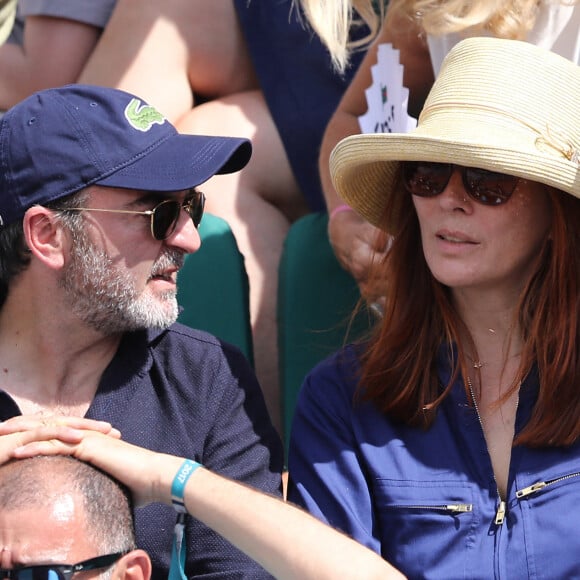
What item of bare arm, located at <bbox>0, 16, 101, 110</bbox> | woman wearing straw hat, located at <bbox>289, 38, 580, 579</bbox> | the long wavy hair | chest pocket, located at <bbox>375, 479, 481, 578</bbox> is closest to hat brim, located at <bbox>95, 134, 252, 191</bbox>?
woman wearing straw hat, located at <bbox>289, 38, 580, 579</bbox>

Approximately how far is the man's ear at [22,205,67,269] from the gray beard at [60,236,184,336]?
0.03 metres

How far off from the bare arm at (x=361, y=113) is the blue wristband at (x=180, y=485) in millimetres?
952

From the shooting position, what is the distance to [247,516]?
197 cm

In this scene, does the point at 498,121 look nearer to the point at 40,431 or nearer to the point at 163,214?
the point at 163,214

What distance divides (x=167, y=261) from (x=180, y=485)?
64 centimetres

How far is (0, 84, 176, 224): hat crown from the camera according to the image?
7.90 feet

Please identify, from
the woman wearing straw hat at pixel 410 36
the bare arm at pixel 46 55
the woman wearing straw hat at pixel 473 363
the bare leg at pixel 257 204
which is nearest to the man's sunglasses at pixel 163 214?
the woman wearing straw hat at pixel 473 363

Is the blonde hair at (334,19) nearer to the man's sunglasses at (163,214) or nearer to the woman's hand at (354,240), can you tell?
the woman's hand at (354,240)

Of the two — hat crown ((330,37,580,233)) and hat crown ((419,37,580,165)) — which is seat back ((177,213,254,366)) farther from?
hat crown ((419,37,580,165))

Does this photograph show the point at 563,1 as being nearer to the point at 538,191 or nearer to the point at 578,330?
the point at 538,191

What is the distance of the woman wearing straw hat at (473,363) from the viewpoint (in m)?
2.19

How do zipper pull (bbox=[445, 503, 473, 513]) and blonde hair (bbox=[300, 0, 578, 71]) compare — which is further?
blonde hair (bbox=[300, 0, 578, 71])

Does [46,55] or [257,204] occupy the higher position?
[46,55]

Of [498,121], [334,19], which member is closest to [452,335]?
[498,121]
